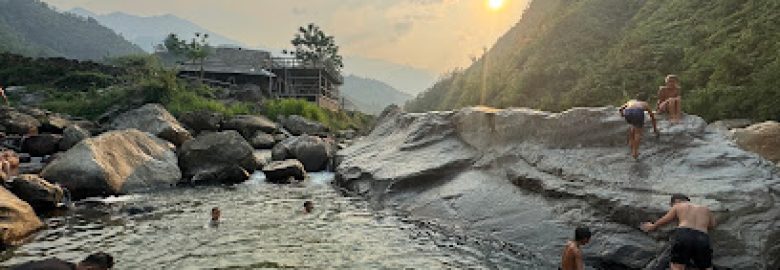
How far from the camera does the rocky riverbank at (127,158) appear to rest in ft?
55.9

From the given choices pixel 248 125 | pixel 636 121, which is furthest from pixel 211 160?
pixel 636 121

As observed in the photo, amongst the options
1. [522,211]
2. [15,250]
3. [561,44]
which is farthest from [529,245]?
[561,44]

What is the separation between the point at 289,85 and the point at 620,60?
39221mm

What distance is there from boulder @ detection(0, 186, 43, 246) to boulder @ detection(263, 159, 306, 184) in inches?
432

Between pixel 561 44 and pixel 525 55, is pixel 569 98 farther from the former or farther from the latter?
pixel 525 55

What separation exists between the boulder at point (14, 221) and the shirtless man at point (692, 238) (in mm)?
14812

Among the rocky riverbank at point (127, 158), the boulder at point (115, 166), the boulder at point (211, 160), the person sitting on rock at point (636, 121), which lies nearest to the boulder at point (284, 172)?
the rocky riverbank at point (127, 158)

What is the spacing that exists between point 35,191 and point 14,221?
147 inches

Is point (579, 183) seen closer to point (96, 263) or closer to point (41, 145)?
point (96, 263)

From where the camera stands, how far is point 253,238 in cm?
1439

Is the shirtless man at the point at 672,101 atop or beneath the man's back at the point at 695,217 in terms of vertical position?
atop

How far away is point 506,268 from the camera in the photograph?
1177 centimetres

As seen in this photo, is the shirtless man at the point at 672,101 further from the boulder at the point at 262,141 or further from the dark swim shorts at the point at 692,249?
the boulder at the point at 262,141

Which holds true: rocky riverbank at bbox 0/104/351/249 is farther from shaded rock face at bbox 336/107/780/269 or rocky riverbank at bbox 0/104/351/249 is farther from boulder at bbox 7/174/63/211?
shaded rock face at bbox 336/107/780/269
